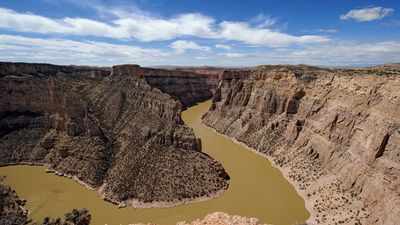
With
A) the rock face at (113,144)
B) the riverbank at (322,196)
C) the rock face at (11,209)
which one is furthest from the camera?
the rock face at (113,144)

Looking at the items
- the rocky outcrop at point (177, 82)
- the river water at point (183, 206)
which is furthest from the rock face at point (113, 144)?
the rocky outcrop at point (177, 82)

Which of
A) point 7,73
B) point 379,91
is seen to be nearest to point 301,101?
point 379,91

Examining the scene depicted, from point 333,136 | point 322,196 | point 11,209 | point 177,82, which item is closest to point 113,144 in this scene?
point 11,209

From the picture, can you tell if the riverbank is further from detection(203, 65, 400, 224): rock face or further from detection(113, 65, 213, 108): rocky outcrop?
detection(113, 65, 213, 108): rocky outcrop

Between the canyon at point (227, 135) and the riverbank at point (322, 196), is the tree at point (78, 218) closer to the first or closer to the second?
the canyon at point (227, 135)

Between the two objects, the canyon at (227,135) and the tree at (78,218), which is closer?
the tree at (78,218)

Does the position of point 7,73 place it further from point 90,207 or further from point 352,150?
point 352,150

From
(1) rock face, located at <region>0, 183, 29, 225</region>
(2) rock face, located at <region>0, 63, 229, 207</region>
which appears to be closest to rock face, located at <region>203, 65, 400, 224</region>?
(2) rock face, located at <region>0, 63, 229, 207</region>
